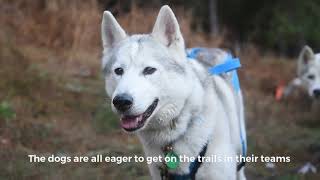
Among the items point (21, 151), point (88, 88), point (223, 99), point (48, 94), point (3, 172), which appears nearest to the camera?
point (223, 99)

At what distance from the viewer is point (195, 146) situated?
323cm

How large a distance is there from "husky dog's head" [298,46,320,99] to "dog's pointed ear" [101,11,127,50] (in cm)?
353

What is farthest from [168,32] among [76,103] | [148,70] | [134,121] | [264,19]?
[264,19]

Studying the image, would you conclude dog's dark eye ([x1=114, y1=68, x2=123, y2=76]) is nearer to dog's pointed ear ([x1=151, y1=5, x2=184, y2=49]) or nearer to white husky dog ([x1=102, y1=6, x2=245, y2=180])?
white husky dog ([x1=102, y1=6, x2=245, y2=180])

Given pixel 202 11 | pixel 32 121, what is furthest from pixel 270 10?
pixel 32 121

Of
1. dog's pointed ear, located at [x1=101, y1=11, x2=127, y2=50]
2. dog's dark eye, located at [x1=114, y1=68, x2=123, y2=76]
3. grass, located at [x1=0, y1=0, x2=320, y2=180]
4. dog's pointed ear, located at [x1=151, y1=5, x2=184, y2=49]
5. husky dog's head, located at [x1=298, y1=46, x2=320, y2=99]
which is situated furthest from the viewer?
husky dog's head, located at [x1=298, y1=46, x2=320, y2=99]

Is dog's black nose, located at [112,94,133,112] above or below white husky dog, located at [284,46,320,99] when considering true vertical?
above

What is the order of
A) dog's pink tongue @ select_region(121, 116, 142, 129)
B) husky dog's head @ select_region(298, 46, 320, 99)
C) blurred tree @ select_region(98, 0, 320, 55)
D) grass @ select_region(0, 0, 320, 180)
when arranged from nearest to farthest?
dog's pink tongue @ select_region(121, 116, 142, 129)
grass @ select_region(0, 0, 320, 180)
husky dog's head @ select_region(298, 46, 320, 99)
blurred tree @ select_region(98, 0, 320, 55)

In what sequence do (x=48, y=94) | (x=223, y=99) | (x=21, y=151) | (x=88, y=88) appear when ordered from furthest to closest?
(x=88, y=88) < (x=48, y=94) < (x=21, y=151) < (x=223, y=99)

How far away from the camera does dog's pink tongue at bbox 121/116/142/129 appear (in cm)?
300

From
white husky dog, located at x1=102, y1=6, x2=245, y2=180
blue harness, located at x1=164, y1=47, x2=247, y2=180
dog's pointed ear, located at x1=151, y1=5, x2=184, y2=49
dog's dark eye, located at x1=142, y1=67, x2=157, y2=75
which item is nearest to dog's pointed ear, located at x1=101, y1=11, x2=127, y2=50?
white husky dog, located at x1=102, y1=6, x2=245, y2=180

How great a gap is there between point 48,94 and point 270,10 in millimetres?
10100

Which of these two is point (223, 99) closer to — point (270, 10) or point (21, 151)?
point (21, 151)

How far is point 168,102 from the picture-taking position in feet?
10.2
